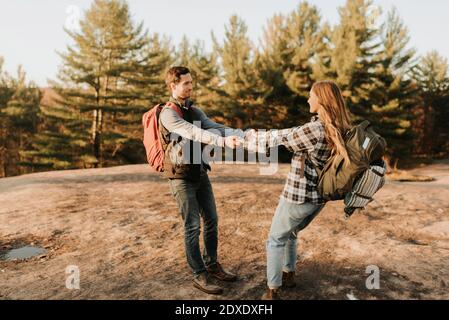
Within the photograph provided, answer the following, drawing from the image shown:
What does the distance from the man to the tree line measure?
18.5 m

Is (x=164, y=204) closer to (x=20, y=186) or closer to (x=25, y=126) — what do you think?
(x=20, y=186)

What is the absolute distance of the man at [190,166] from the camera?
2676 millimetres

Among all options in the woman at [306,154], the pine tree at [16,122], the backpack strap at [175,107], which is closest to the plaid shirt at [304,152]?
the woman at [306,154]

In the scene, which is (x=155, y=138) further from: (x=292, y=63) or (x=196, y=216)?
(x=292, y=63)

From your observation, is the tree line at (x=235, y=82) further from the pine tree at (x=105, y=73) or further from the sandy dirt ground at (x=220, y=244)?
the sandy dirt ground at (x=220, y=244)

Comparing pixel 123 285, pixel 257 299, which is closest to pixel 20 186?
pixel 123 285

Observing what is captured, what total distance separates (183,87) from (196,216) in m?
1.02

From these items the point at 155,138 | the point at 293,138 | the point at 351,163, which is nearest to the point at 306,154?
the point at 293,138

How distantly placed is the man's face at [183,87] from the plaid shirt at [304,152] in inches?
29.4

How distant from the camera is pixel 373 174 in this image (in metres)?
2.38

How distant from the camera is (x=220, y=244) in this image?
412 cm

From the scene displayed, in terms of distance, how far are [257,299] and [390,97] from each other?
21968mm

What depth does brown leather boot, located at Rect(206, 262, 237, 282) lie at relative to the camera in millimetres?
3045

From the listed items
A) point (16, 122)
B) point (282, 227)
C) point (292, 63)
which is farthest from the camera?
point (16, 122)
